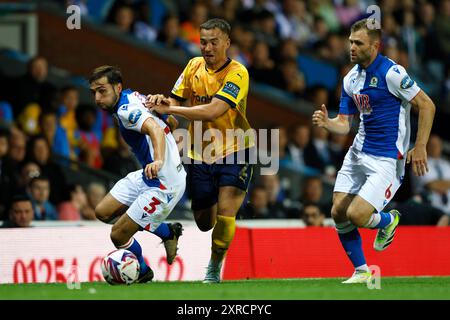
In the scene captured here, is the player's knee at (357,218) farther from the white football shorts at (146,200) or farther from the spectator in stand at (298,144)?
the spectator in stand at (298,144)

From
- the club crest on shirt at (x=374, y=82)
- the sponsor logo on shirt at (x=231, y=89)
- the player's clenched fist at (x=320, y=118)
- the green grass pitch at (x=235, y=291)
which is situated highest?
the club crest on shirt at (x=374, y=82)

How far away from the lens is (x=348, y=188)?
11.1 m

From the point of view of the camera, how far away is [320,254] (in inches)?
517

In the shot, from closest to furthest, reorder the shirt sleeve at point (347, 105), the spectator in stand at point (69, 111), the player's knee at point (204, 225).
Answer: the shirt sleeve at point (347, 105)
the player's knee at point (204, 225)
the spectator in stand at point (69, 111)

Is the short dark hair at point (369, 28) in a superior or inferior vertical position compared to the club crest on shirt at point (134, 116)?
superior

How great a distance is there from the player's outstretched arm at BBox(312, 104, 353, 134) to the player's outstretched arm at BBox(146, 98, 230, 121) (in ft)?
2.74

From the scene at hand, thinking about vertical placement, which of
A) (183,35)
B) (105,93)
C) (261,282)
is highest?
(183,35)

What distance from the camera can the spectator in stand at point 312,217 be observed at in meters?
14.5

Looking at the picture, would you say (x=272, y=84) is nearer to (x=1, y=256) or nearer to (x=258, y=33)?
(x=258, y=33)

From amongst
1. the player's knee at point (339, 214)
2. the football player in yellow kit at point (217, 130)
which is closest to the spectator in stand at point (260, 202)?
the football player in yellow kit at point (217, 130)

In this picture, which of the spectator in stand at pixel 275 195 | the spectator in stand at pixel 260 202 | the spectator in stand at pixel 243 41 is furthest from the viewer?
the spectator in stand at pixel 243 41

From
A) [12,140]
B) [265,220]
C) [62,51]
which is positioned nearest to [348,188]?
[265,220]

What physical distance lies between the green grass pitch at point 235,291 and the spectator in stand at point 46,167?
12.0 ft
